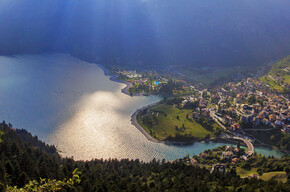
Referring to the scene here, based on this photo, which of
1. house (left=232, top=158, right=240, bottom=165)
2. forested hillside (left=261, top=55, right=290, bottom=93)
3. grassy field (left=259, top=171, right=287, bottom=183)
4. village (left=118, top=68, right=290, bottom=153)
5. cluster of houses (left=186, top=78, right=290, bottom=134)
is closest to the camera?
grassy field (left=259, top=171, right=287, bottom=183)

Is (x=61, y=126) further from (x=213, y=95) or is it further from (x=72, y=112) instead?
(x=213, y=95)

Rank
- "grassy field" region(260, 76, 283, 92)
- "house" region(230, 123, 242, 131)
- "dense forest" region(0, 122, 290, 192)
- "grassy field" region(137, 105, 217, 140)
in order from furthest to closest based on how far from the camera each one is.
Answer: "grassy field" region(260, 76, 283, 92), "house" region(230, 123, 242, 131), "grassy field" region(137, 105, 217, 140), "dense forest" region(0, 122, 290, 192)

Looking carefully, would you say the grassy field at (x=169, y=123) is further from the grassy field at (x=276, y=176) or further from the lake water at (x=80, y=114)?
the grassy field at (x=276, y=176)

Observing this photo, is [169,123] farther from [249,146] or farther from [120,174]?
[120,174]

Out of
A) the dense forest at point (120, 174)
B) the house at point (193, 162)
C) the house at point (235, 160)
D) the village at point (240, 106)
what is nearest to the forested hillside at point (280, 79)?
the village at point (240, 106)

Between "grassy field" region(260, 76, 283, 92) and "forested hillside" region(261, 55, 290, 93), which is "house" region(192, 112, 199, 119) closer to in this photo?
"forested hillside" region(261, 55, 290, 93)

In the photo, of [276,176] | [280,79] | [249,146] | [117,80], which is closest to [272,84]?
[280,79]

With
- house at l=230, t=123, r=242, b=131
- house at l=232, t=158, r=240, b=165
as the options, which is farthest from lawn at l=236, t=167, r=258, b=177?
house at l=230, t=123, r=242, b=131
